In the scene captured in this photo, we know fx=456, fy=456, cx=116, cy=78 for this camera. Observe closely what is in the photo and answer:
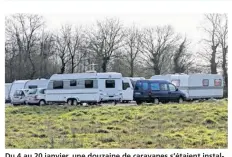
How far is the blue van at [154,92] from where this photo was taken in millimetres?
13828

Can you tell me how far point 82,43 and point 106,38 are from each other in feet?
1.33

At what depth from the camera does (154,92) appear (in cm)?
1400

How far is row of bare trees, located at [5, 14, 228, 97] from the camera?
15.7 ft

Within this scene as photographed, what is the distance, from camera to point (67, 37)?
5.23 meters

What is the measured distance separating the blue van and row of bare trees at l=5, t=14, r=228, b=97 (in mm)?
7608

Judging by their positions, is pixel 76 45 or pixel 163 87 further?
pixel 163 87

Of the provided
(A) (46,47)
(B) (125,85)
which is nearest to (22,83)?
(A) (46,47)

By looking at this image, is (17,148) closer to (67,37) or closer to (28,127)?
(28,127)

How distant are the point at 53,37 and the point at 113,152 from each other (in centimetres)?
153

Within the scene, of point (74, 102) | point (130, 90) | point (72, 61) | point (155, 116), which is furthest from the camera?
point (130, 90)

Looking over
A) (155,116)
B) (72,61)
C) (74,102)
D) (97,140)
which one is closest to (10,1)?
(72,61)

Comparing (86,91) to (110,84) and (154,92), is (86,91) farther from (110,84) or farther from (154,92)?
(154,92)

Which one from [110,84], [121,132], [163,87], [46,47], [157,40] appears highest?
[157,40]

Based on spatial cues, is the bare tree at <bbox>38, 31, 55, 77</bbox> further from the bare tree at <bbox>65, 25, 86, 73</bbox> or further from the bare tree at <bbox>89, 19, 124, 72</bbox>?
the bare tree at <bbox>89, 19, 124, 72</bbox>
